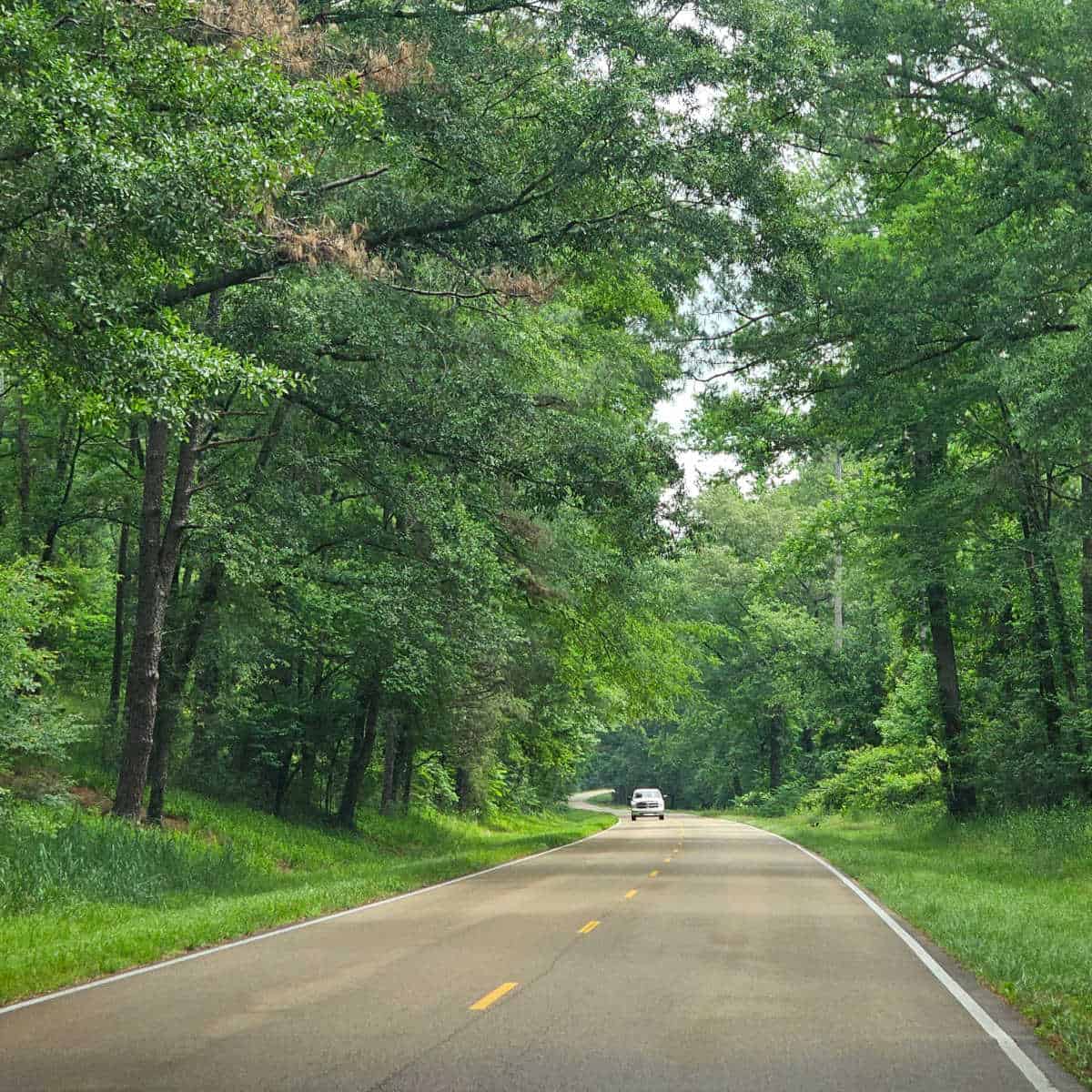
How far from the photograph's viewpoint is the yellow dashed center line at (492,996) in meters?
8.55

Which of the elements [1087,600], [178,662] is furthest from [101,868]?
[1087,600]

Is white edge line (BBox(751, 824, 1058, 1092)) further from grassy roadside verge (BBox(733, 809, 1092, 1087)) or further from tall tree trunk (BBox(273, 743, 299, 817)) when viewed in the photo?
tall tree trunk (BBox(273, 743, 299, 817))

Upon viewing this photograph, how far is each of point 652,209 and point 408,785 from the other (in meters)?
26.7

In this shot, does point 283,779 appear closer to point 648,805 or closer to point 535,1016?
point 535,1016

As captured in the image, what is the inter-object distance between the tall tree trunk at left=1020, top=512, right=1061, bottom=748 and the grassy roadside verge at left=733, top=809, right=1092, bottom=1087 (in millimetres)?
2345

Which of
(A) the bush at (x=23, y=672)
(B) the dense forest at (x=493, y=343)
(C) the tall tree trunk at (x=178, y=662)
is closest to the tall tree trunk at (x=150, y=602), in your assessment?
(B) the dense forest at (x=493, y=343)

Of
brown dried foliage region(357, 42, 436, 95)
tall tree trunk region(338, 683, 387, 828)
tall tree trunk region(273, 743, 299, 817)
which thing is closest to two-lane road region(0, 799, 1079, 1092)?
brown dried foliage region(357, 42, 436, 95)

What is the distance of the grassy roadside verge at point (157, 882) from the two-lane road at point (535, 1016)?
733 millimetres

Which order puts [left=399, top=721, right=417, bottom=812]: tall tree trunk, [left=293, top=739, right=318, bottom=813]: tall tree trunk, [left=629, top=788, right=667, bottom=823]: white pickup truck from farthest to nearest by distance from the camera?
[left=629, top=788, right=667, bottom=823]: white pickup truck < [left=399, top=721, right=417, bottom=812]: tall tree trunk < [left=293, top=739, right=318, bottom=813]: tall tree trunk

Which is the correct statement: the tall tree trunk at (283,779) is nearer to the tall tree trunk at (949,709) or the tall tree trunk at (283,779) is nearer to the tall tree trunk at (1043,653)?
the tall tree trunk at (949,709)

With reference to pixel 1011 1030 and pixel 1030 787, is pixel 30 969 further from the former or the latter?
pixel 1030 787

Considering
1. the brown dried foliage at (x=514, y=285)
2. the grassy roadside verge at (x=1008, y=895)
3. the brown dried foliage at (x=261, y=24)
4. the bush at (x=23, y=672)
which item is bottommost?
the grassy roadside verge at (x=1008, y=895)

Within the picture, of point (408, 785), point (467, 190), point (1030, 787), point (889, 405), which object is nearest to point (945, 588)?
point (1030, 787)

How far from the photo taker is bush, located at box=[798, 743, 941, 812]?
109 feet
